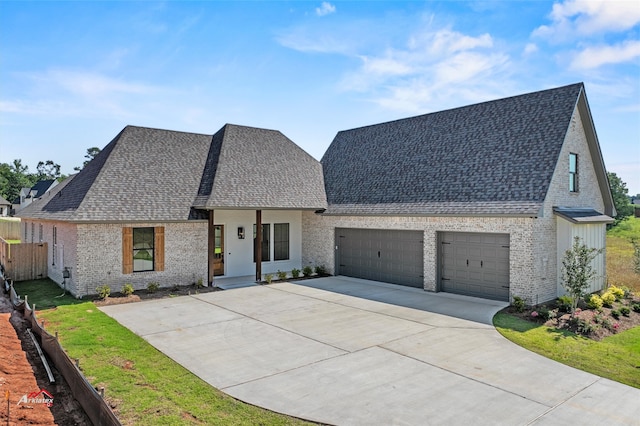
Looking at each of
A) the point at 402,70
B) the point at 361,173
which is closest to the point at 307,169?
the point at 361,173

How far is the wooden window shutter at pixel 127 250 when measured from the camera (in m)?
15.6

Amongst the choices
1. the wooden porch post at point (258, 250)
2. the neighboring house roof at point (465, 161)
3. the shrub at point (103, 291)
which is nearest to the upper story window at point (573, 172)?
the neighboring house roof at point (465, 161)

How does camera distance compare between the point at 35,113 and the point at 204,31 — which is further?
the point at 35,113

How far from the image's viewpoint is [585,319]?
11.8m

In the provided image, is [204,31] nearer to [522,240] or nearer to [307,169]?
[307,169]

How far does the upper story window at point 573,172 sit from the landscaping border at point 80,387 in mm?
16079

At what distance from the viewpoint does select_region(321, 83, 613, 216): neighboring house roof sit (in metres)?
14.2

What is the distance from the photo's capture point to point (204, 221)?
17.3m

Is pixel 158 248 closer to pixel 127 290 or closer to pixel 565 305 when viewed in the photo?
pixel 127 290

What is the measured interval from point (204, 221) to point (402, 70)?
10160mm

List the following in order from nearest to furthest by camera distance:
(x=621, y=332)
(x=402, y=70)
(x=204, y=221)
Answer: (x=621, y=332)
(x=402, y=70)
(x=204, y=221)

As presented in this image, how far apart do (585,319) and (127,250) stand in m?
15.8

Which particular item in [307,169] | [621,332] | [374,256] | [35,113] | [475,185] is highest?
[35,113]

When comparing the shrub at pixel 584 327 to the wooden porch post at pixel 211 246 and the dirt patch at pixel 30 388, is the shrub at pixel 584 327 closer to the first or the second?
the dirt patch at pixel 30 388
